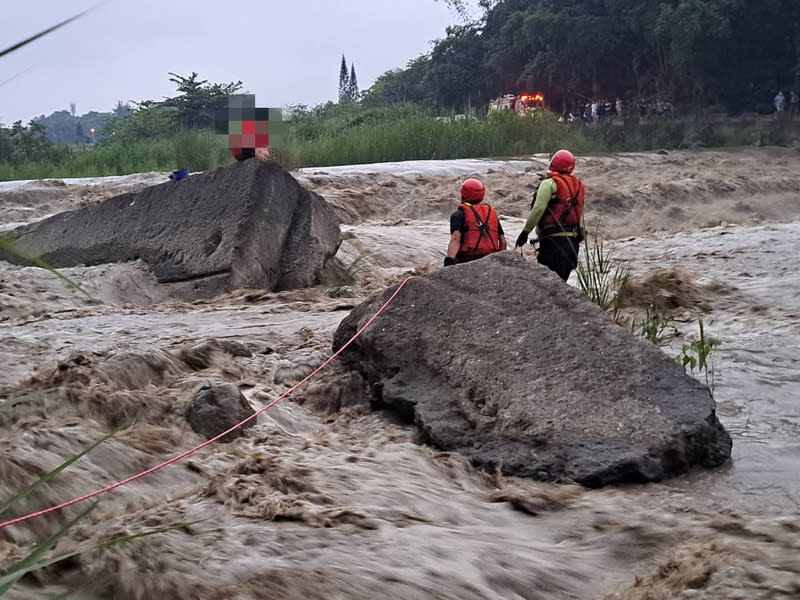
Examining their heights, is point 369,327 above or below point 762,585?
above

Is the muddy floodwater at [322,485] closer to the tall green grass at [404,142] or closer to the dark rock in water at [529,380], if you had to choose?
the dark rock in water at [529,380]

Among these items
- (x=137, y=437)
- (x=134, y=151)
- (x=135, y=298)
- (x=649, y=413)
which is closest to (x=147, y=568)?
(x=137, y=437)

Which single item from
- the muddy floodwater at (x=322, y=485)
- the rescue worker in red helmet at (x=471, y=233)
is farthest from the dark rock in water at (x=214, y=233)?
the rescue worker in red helmet at (x=471, y=233)

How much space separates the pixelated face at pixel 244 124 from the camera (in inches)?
319

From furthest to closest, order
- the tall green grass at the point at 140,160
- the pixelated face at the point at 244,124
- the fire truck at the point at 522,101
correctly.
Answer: the fire truck at the point at 522,101 < the tall green grass at the point at 140,160 < the pixelated face at the point at 244,124

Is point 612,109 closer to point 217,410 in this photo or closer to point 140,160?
point 140,160

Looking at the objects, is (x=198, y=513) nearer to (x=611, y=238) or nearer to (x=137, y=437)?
(x=137, y=437)

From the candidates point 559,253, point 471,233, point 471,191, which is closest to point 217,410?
point 471,233

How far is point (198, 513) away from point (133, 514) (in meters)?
0.23

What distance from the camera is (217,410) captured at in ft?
15.2

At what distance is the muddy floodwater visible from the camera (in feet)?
9.79

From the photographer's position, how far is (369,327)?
5590mm

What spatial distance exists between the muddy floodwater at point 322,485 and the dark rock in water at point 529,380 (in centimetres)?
15

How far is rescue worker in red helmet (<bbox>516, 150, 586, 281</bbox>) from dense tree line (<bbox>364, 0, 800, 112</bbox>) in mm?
20223
